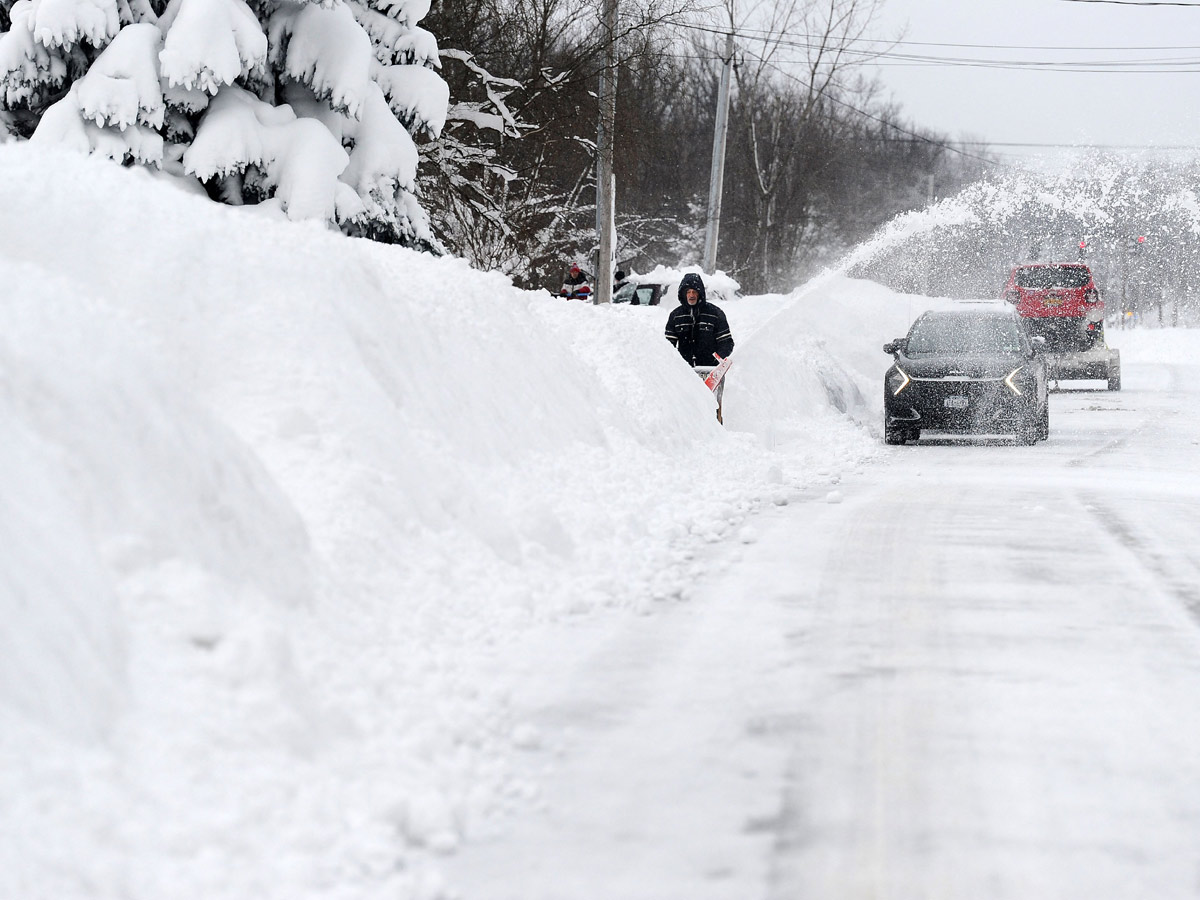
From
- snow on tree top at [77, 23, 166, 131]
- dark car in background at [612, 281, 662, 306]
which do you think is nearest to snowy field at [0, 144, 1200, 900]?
snow on tree top at [77, 23, 166, 131]

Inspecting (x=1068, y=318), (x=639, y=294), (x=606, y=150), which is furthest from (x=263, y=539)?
(x=639, y=294)

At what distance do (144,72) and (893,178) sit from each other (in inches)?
3217

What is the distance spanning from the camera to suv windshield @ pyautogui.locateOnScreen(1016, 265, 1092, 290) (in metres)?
26.9

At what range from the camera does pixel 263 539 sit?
5.58 m

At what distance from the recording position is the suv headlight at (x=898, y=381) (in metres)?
16.6

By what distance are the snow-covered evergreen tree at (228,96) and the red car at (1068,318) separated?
14605 millimetres

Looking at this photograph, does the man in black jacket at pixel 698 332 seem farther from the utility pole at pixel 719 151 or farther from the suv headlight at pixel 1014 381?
the utility pole at pixel 719 151

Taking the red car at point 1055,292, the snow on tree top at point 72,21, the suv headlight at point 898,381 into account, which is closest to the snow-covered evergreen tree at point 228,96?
the snow on tree top at point 72,21

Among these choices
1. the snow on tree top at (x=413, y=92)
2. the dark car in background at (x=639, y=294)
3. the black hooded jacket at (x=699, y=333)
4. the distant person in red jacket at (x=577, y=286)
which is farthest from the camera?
the dark car in background at (x=639, y=294)

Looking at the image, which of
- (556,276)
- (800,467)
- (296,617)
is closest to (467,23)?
(556,276)

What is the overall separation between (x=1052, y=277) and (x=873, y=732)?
78.1 ft

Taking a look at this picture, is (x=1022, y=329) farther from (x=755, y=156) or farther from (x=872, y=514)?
(x=755, y=156)

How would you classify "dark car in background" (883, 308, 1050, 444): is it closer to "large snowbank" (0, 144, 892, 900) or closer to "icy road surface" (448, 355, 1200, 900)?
Result: "large snowbank" (0, 144, 892, 900)

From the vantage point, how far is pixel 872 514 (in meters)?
10.3
